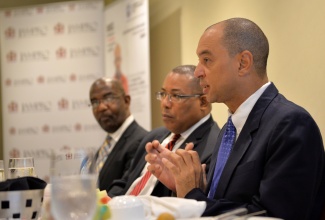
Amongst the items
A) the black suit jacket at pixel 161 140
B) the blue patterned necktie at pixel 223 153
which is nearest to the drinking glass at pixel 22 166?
the blue patterned necktie at pixel 223 153

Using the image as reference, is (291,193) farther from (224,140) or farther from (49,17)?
(49,17)

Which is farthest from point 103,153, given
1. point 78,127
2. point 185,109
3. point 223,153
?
point 223,153

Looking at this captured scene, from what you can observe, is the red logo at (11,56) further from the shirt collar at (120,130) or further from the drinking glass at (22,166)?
the drinking glass at (22,166)

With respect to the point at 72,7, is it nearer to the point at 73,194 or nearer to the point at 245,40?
the point at 245,40

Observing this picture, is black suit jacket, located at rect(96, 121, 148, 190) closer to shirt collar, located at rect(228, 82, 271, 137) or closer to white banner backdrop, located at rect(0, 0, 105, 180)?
white banner backdrop, located at rect(0, 0, 105, 180)

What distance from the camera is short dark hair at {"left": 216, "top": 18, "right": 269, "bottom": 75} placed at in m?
2.47

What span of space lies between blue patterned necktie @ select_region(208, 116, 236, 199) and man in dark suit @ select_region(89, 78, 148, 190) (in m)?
2.14

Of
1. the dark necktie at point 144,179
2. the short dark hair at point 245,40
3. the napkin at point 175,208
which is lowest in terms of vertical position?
the dark necktie at point 144,179

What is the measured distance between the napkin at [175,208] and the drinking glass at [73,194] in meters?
0.28

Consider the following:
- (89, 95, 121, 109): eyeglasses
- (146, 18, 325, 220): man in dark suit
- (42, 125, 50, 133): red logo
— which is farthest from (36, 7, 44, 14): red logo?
(146, 18, 325, 220): man in dark suit

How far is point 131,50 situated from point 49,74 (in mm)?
1428

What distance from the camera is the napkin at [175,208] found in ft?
4.98

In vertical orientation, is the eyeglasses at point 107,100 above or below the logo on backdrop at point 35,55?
below

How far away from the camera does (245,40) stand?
2.48 m
